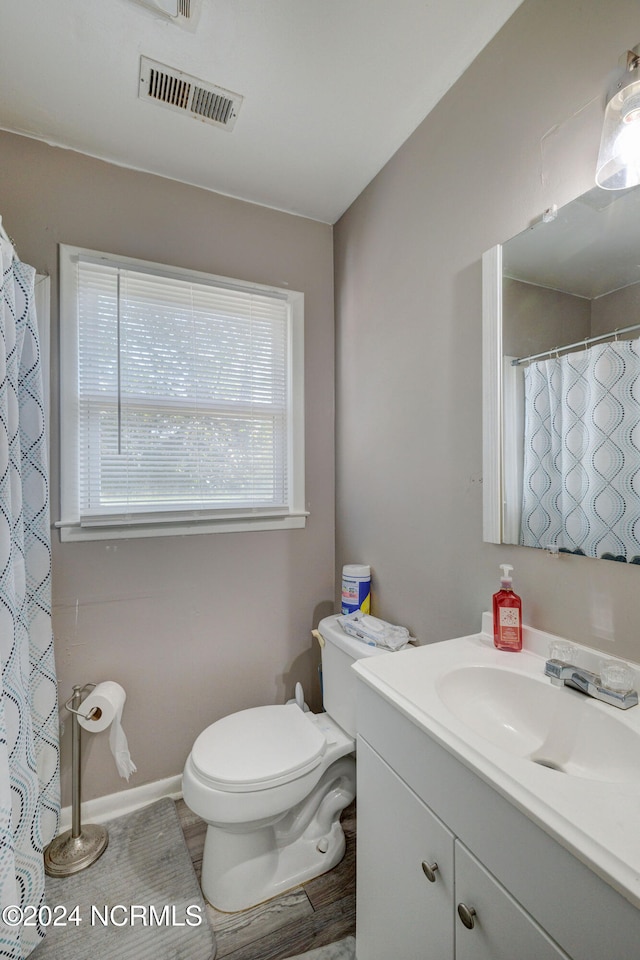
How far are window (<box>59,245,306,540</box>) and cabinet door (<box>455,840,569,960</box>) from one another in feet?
4.28

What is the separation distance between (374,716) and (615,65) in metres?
1.46

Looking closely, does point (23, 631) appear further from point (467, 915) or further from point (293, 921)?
point (467, 915)

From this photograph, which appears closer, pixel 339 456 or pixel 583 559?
pixel 583 559

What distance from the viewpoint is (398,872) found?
32.9 inches

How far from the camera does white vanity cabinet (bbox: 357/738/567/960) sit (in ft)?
1.94

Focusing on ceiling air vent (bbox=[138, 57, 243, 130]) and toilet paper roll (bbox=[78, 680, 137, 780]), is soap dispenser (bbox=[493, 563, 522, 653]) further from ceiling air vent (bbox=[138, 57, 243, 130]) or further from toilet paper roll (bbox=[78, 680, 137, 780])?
ceiling air vent (bbox=[138, 57, 243, 130])

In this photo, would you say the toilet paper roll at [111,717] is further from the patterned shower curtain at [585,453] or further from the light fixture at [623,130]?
the light fixture at [623,130]

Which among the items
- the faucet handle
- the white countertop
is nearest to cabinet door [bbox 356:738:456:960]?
the white countertop

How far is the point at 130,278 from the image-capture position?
1.58 m

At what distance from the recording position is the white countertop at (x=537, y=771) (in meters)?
0.48

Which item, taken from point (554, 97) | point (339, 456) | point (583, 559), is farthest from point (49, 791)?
point (554, 97)

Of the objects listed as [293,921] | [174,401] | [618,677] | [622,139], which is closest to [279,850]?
[293,921]

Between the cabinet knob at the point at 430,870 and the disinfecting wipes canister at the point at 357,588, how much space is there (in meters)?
0.90

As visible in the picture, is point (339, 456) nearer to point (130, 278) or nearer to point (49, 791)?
point (130, 278)
